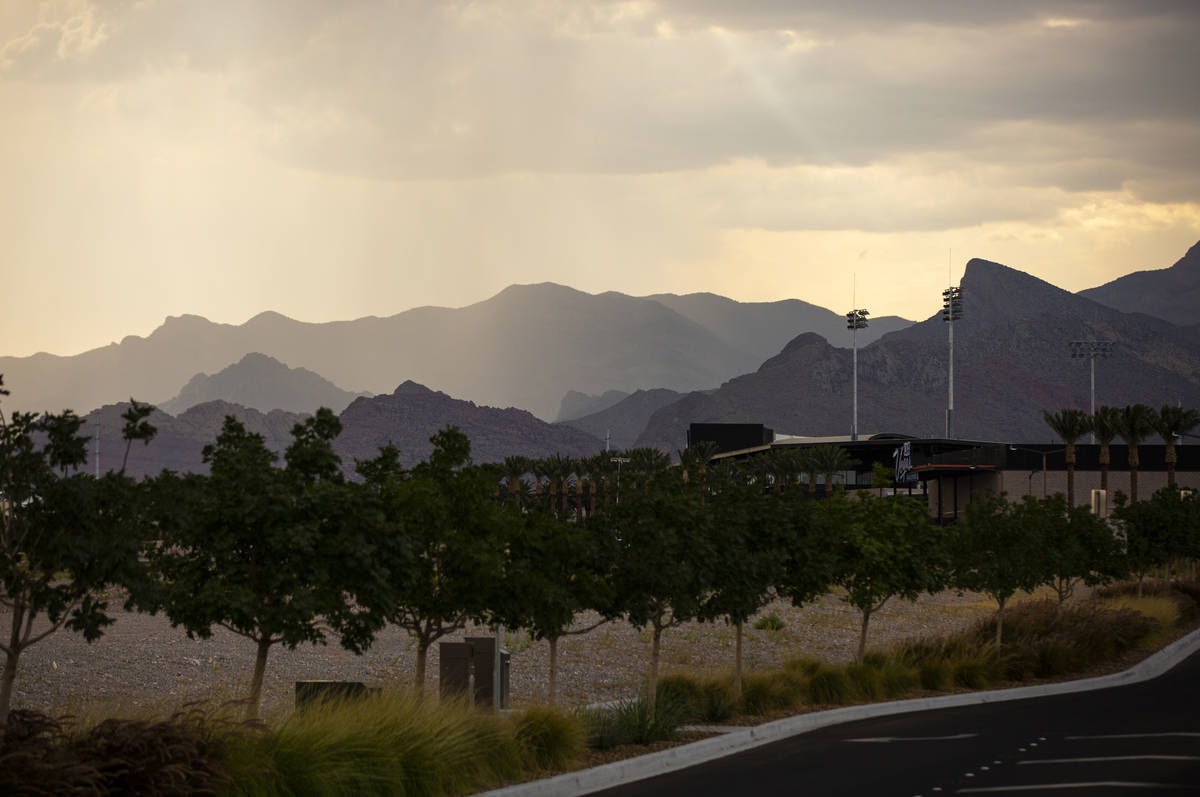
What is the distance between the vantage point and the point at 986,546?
33500mm

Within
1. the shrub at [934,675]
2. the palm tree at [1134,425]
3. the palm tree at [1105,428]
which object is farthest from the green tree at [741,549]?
the palm tree at [1105,428]

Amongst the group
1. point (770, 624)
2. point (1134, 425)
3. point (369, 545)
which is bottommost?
point (770, 624)

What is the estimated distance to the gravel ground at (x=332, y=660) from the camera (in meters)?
24.1

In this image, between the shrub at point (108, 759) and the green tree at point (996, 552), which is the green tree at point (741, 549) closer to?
the green tree at point (996, 552)

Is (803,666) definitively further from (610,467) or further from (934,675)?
(610,467)

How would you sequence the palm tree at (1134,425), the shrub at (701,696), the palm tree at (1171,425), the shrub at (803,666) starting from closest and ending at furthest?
the shrub at (701,696), the shrub at (803,666), the palm tree at (1171,425), the palm tree at (1134,425)

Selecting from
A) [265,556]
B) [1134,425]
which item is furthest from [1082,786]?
[1134,425]

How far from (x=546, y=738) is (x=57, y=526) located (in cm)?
689

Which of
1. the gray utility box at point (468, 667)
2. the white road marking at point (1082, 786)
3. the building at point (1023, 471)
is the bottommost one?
the white road marking at point (1082, 786)

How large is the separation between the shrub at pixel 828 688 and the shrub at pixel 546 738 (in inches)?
359

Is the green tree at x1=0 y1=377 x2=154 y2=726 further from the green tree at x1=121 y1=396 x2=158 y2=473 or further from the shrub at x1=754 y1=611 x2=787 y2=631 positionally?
the shrub at x1=754 y1=611 x2=787 y2=631

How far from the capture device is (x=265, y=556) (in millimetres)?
15820

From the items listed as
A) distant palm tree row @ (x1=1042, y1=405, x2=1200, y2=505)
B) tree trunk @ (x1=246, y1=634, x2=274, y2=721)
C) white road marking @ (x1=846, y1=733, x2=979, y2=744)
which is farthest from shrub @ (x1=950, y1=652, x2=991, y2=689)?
distant palm tree row @ (x1=1042, y1=405, x2=1200, y2=505)

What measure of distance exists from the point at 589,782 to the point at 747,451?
418ft
